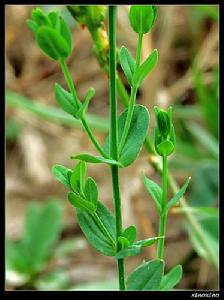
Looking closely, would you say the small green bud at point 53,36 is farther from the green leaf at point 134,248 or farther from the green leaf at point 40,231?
the green leaf at point 40,231

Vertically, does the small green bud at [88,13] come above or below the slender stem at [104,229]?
above

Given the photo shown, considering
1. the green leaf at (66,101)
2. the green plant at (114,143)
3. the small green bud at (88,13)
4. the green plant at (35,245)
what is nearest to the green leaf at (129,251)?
the green plant at (114,143)

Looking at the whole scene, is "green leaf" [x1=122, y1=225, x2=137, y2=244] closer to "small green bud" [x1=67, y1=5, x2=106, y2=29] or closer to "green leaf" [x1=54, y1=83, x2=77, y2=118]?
"green leaf" [x1=54, y1=83, x2=77, y2=118]

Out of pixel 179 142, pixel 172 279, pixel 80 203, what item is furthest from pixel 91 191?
pixel 179 142

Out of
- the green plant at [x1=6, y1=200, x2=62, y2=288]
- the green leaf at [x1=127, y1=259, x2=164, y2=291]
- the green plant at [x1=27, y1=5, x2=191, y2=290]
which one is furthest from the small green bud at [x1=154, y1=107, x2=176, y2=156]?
the green plant at [x1=6, y1=200, x2=62, y2=288]

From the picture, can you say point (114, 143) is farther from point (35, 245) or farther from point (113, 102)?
point (35, 245)
